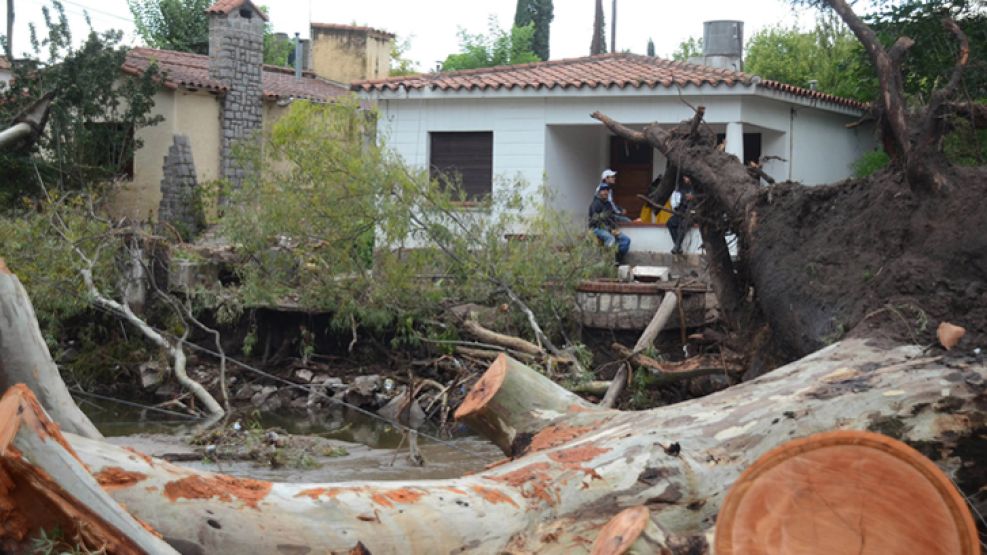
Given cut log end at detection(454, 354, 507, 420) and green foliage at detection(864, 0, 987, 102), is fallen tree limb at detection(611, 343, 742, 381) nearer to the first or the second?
cut log end at detection(454, 354, 507, 420)

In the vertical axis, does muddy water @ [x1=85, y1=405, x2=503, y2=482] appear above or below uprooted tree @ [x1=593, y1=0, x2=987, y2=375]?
below

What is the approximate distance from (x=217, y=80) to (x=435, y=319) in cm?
1261

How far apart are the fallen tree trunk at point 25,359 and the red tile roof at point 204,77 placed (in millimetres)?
19215

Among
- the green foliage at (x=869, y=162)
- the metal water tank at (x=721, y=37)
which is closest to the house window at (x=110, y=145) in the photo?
the metal water tank at (x=721, y=37)

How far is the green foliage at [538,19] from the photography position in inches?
1495

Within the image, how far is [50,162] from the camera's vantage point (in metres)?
22.0

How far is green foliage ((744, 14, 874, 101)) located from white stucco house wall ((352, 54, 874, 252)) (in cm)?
89

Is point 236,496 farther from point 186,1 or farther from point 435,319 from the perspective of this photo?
point 186,1

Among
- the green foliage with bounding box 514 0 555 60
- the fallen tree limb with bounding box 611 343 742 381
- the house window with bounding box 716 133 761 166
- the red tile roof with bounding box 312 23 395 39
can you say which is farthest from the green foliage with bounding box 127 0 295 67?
the fallen tree limb with bounding box 611 343 742 381

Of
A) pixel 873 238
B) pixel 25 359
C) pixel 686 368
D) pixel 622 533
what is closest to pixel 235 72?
pixel 686 368

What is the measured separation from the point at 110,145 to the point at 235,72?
338 cm

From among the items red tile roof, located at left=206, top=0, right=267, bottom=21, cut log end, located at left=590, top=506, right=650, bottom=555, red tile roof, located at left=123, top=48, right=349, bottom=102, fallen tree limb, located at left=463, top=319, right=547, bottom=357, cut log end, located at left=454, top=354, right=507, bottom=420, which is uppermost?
red tile roof, located at left=206, top=0, right=267, bottom=21

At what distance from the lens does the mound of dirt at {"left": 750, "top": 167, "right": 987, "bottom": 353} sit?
6504mm

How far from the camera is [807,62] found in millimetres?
30688
